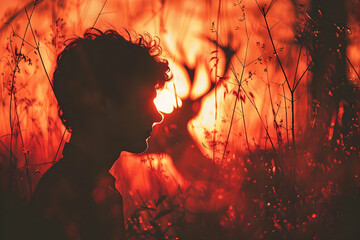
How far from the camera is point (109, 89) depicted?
1.59 m

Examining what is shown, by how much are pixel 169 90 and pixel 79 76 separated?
0.74m

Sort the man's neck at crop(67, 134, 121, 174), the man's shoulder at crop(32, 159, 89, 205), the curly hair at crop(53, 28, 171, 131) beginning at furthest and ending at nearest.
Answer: the curly hair at crop(53, 28, 171, 131), the man's neck at crop(67, 134, 121, 174), the man's shoulder at crop(32, 159, 89, 205)

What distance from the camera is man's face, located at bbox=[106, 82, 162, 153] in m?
1.51

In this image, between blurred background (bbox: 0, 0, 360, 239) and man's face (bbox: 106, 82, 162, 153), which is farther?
blurred background (bbox: 0, 0, 360, 239)

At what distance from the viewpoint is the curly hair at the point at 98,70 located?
61.7 inches

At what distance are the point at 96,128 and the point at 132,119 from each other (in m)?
0.14

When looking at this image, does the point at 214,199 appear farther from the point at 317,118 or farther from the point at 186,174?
the point at 317,118

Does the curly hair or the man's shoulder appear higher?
the curly hair

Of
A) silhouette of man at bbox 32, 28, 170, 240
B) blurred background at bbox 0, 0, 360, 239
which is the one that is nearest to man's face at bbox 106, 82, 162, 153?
silhouette of man at bbox 32, 28, 170, 240

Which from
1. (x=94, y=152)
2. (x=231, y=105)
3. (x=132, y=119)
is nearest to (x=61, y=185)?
(x=94, y=152)

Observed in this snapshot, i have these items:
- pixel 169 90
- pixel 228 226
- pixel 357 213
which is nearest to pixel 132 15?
pixel 169 90

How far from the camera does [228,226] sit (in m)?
1.93

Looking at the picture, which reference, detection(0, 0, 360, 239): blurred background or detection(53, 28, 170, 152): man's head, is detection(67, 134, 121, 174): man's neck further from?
detection(0, 0, 360, 239): blurred background

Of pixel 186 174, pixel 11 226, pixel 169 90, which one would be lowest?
pixel 11 226
